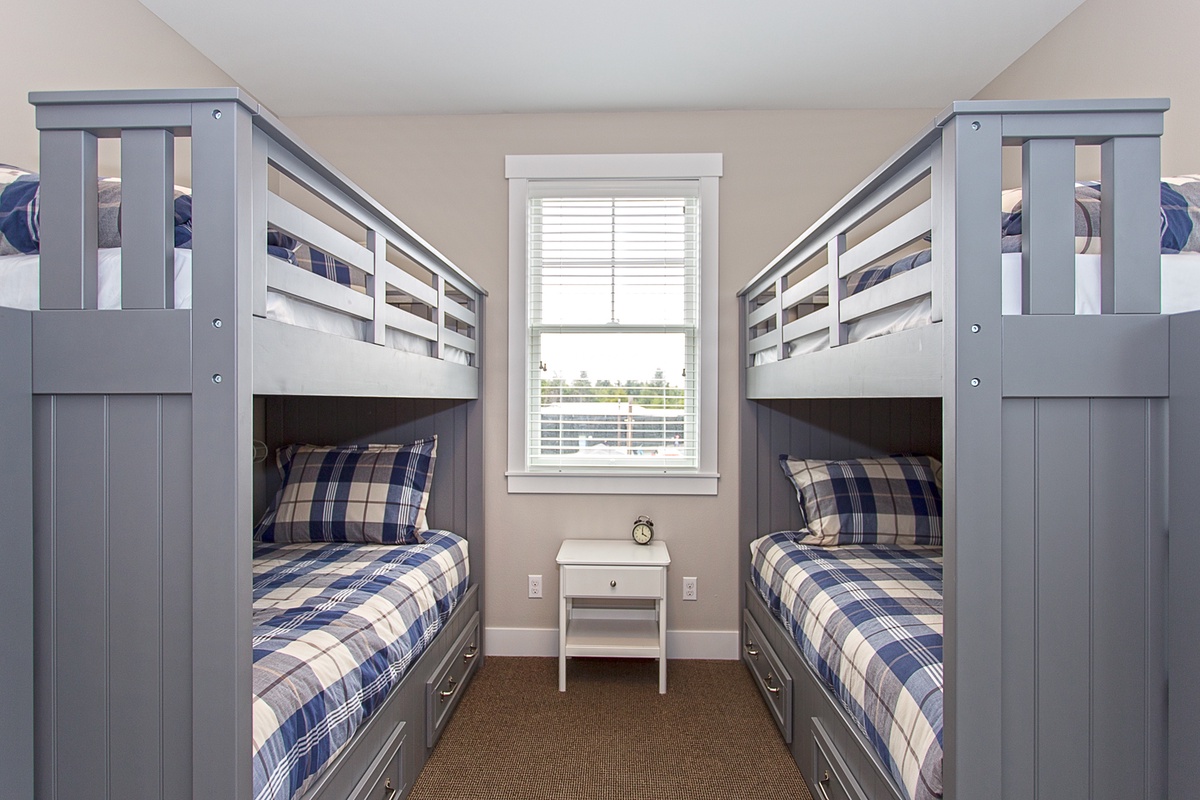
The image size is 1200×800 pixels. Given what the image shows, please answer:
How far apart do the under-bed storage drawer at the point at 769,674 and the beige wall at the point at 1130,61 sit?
1.95 m

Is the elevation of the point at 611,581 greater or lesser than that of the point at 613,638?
greater

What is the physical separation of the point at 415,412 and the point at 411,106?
1397mm

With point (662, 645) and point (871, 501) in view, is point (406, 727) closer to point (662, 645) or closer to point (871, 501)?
point (662, 645)

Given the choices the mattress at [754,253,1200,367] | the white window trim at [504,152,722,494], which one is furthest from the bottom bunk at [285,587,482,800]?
the mattress at [754,253,1200,367]

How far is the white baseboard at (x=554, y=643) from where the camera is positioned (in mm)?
2977

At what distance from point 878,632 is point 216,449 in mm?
1501

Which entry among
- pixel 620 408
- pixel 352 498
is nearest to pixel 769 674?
pixel 620 408

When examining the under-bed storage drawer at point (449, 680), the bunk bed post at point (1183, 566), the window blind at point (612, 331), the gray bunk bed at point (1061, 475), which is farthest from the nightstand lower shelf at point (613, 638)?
the bunk bed post at point (1183, 566)

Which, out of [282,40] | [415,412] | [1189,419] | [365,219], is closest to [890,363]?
[1189,419]

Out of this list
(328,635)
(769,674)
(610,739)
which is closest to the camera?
(328,635)

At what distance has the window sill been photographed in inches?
118

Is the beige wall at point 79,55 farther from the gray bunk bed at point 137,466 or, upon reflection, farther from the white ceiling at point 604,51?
the gray bunk bed at point 137,466

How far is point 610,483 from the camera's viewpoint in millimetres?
3008

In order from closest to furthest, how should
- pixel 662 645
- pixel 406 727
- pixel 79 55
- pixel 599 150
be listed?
pixel 406 727 → pixel 79 55 → pixel 662 645 → pixel 599 150
